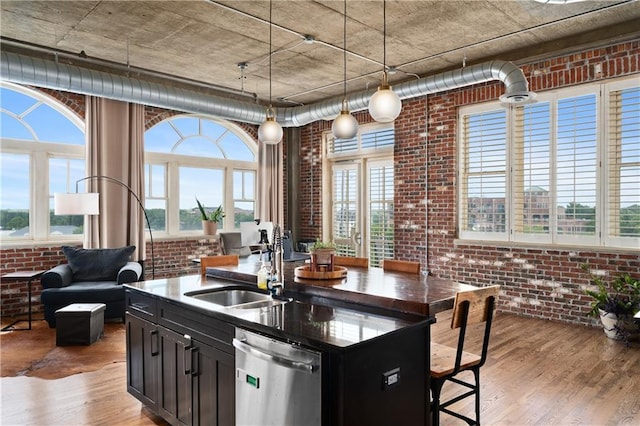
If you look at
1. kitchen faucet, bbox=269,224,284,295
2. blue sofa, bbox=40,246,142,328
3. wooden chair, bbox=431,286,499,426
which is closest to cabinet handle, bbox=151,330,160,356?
kitchen faucet, bbox=269,224,284,295

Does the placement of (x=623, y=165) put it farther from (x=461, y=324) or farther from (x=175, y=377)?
(x=175, y=377)

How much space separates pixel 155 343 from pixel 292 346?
1312mm

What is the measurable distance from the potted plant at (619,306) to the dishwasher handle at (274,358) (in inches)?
163

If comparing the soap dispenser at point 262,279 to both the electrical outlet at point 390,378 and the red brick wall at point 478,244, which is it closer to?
the electrical outlet at point 390,378

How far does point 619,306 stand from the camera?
15.1ft

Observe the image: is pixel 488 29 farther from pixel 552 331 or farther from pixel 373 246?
pixel 373 246

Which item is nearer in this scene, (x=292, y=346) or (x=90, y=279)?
(x=292, y=346)

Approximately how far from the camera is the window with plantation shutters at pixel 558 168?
4879 mm

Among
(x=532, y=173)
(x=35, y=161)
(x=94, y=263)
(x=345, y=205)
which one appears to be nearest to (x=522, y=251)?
(x=532, y=173)

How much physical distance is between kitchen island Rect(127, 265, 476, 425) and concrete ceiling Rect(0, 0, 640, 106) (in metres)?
2.74

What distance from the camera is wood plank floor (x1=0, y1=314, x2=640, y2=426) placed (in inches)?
117

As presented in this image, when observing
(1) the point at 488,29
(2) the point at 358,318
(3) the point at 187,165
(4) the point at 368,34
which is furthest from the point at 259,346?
(3) the point at 187,165

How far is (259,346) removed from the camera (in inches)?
82.7

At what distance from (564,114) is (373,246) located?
11.4 ft
